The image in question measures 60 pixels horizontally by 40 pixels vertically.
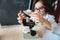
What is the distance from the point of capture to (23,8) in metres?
1.08

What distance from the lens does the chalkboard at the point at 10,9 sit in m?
1.07

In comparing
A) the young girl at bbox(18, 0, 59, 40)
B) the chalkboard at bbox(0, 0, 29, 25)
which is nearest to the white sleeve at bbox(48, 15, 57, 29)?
the young girl at bbox(18, 0, 59, 40)

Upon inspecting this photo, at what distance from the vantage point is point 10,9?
42.9 inches

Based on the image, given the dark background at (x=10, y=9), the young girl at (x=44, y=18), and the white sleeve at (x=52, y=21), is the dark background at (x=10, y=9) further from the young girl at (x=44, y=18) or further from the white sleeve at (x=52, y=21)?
the white sleeve at (x=52, y=21)

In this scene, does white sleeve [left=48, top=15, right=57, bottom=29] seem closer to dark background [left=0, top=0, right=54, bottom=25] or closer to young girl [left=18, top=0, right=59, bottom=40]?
young girl [left=18, top=0, right=59, bottom=40]

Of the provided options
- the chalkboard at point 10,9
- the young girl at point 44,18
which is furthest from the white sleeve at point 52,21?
the chalkboard at point 10,9

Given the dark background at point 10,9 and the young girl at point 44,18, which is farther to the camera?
the dark background at point 10,9

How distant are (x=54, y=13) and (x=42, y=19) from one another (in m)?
0.11

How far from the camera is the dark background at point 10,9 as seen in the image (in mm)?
1071

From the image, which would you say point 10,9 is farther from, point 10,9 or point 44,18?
point 44,18

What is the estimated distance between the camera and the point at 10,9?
3.57 feet

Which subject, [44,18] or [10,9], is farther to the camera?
[10,9]

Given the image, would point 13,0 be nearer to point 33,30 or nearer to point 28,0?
point 28,0

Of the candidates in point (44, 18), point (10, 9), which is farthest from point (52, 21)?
point (10, 9)
